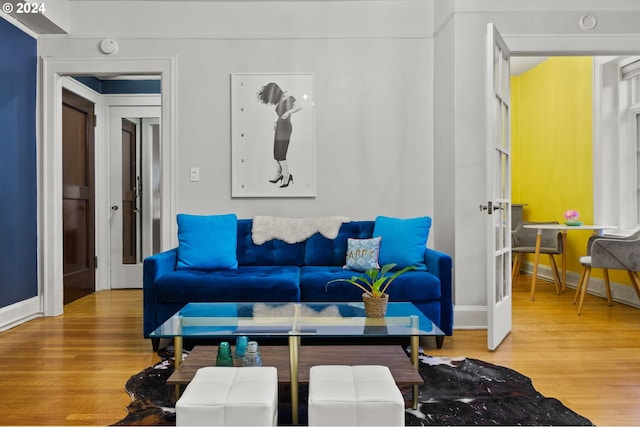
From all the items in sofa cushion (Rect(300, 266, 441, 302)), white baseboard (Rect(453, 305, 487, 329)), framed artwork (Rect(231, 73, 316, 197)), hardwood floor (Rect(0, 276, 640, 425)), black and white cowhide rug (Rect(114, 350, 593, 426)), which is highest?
framed artwork (Rect(231, 73, 316, 197))

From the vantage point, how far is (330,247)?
4.00 m

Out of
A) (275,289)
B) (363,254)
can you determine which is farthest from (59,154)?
(363,254)


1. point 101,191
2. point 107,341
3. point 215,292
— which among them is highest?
point 101,191

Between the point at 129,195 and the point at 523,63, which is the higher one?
the point at 523,63

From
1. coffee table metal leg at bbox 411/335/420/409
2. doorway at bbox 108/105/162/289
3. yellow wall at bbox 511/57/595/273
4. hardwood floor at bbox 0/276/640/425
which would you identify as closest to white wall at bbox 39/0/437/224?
hardwood floor at bbox 0/276/640/425

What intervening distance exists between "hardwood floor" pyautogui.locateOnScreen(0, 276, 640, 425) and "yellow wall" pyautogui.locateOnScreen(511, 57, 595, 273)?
154 cm

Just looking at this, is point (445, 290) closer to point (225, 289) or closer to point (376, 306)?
point (376, 306)

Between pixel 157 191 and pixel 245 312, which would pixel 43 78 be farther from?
pixel 245 312

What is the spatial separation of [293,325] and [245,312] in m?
0.40

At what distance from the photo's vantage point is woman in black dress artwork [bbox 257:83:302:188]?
438cm

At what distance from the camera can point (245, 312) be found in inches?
102

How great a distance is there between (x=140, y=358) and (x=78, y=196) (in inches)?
108

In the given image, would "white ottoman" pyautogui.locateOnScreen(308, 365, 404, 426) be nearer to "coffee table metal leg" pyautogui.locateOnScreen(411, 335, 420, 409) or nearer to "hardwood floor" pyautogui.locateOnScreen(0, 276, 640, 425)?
"coffee table metal leg" pyautogui.locateOnScreen(411, 335, 420, 409)

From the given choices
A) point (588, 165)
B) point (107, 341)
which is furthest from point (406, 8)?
point (107, 341)
